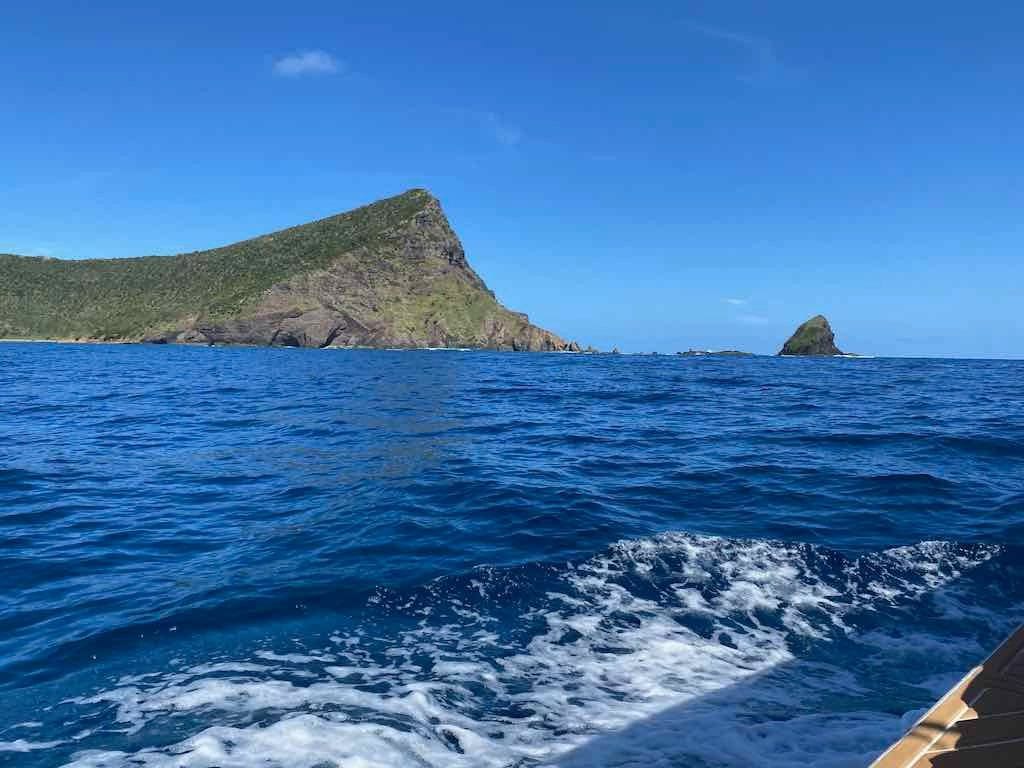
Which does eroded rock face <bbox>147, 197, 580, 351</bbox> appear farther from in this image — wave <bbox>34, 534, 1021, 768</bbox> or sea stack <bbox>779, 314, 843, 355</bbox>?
wave <bbox>34, 534, 1021, 768</bbox>

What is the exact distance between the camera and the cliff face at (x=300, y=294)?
449ft

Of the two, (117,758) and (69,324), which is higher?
(69,324)

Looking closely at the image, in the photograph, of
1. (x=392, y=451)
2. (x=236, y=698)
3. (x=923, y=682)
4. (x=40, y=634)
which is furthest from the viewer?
(x=392, y=451)

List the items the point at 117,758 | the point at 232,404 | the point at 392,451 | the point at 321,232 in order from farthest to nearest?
the point at 321,232
the point at 232,404
the point at 392,451
the point at 117,758

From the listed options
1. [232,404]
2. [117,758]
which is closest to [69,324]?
[232,404]

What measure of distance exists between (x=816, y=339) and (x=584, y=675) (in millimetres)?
182782

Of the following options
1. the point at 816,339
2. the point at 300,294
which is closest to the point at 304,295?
the point at 300,294

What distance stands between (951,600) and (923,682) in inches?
93.7

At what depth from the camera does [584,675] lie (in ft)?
18.7

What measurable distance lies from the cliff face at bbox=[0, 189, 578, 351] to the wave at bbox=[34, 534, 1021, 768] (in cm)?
13597

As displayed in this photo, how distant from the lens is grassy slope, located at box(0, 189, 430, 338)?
14825 cm

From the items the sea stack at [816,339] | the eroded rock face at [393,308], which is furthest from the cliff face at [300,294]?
the sea stack at [816,339]

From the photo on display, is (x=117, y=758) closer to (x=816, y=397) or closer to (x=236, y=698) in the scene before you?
(x=236, y=698)

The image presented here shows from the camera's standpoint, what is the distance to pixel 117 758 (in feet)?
14.2
